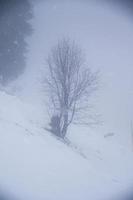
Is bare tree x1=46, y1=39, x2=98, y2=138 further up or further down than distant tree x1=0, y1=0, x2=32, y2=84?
further down

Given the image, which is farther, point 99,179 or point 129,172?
point 129,172

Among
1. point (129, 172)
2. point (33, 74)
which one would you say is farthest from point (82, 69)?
point (33, 74)

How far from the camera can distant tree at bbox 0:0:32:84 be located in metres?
21.3

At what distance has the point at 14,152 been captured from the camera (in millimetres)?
7367

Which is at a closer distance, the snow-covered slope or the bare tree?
the snow-covered slope

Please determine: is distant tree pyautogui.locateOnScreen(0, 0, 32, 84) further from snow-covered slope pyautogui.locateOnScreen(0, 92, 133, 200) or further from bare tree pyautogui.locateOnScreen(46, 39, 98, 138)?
snow-covered slope pyautogui.locateOnScreen(0, 92, 133, 200)

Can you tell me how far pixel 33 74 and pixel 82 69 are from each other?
27.0 metres

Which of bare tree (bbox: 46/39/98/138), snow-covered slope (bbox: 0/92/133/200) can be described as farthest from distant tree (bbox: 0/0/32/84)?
snow-covered slope (bbox: 0/92/133/200)

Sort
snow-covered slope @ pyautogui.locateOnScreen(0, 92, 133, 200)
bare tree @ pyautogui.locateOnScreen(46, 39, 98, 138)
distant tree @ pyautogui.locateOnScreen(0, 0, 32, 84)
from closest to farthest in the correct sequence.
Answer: snow-covered slope @ pyautogui.locateOnScreen(0, 92, 133, 200) < bare tree @ pyautogui.locateOnScreen(46, 39, 98, 138) < distant tree @ pyautogui.locateOnScreen(0, 0, 32, 84)

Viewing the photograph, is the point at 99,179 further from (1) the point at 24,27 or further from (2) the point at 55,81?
(1) the point at 24,27

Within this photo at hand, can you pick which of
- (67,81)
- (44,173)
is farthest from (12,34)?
(44,173)

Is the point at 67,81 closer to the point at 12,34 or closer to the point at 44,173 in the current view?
the point at 44,173

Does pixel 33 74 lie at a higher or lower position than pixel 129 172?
higher

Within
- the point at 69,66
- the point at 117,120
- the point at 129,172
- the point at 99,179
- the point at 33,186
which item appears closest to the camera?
the point at 33,186
